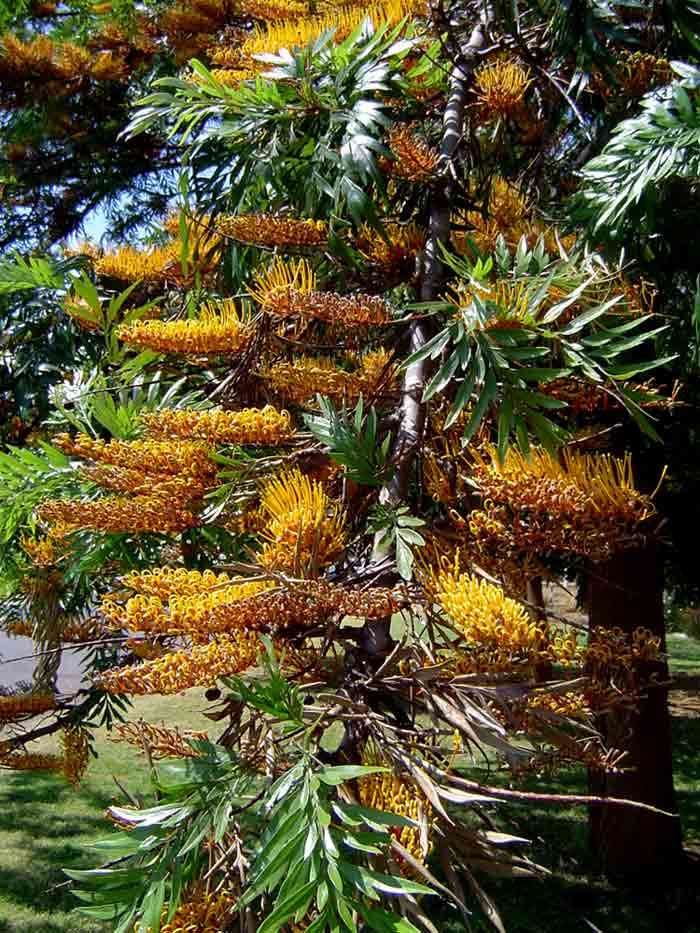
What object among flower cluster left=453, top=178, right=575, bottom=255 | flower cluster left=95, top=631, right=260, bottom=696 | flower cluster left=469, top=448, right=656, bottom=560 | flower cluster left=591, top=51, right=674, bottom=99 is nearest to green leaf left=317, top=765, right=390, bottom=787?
flower cluster left=95, top=631, right=260, bottom=696

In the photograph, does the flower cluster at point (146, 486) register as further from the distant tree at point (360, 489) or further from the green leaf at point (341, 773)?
the green leaf at point (341, 773)

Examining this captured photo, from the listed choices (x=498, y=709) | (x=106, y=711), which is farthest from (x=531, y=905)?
(x=498, y=709)

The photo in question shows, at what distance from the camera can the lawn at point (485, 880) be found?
3.77m

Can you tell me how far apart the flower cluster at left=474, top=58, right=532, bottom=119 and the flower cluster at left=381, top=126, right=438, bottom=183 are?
0.16 metres

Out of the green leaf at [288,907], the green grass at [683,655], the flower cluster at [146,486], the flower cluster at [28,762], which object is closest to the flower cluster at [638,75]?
the flower cluster at [146,486]

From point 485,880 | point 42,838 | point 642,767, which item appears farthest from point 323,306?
point 42,838

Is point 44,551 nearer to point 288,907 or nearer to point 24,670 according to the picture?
point 288,907

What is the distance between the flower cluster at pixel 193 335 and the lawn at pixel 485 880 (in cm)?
149

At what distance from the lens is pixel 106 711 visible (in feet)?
6.96

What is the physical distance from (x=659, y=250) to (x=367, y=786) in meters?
1.14

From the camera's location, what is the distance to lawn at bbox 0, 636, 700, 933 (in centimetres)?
377

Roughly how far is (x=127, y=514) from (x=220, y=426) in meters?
0.15

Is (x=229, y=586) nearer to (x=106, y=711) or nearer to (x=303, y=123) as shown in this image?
(x=303, y=123)

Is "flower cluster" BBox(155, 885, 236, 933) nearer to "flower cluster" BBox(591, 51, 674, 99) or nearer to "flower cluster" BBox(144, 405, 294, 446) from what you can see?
"flower cluster" BBox(144, 405, 294, 446)
